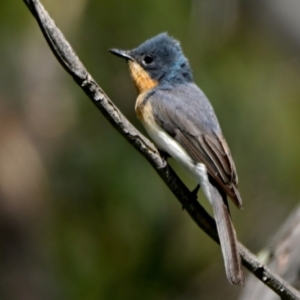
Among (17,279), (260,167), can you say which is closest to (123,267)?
(17,279)

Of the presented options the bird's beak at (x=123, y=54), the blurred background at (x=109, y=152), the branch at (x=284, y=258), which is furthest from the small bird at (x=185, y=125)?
the blurred background at (x=109, y=152)

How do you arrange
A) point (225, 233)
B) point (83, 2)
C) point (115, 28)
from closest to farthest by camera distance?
point (225, 233)
point (83, 2)
point (115, 28)

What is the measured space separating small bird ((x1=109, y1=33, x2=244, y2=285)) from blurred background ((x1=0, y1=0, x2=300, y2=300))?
37.2 inches

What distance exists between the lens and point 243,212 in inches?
243

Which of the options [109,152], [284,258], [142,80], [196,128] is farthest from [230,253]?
[109,152]

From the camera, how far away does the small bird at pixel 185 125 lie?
349cm

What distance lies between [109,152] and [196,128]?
172 centimetres

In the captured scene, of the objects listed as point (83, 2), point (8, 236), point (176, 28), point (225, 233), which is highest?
point (83, 2)

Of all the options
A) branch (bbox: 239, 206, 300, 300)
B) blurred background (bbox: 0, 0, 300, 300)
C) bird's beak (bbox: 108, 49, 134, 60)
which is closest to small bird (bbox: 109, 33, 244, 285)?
bird's beak (bbox: 108, 49, 134, 60)

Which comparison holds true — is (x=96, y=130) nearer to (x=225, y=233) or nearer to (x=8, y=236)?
(x=8, y=236)

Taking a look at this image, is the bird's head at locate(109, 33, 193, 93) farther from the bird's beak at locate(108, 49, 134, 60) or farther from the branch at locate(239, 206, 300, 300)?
the branch at locate(239, 206, 300, 300)

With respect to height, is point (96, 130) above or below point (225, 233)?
above

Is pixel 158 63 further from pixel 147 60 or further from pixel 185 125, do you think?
pixel 185 125

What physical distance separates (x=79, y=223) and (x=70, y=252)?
256mm
